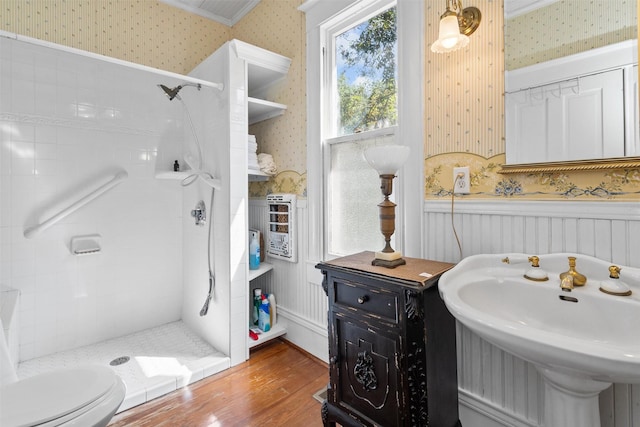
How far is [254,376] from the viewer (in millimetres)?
1986

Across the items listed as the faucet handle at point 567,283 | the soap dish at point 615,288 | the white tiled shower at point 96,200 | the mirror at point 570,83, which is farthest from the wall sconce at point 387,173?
the white tiled shower at point 96,200

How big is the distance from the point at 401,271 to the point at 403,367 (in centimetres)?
36

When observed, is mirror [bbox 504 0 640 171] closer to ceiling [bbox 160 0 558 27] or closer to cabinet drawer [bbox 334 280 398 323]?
cabinet drawer [bbox 334 280 398 323]

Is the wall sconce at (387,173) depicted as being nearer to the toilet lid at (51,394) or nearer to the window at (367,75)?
the window at (367,75)

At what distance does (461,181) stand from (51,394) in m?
1.81

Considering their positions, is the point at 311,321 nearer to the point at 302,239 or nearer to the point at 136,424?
the point at 302,239

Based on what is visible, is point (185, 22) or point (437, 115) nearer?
point (437, 115)

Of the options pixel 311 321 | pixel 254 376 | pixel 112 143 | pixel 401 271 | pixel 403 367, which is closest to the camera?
pixel 403 367

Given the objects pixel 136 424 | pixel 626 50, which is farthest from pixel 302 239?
pixel 626 50

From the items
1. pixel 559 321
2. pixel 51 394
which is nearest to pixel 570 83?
pixel 559 321

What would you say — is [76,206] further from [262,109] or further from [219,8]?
[219,8]

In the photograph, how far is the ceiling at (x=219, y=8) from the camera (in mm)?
2695

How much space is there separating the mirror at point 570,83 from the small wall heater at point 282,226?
1466 millimetres

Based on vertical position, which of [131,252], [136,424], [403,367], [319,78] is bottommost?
[136,424]
